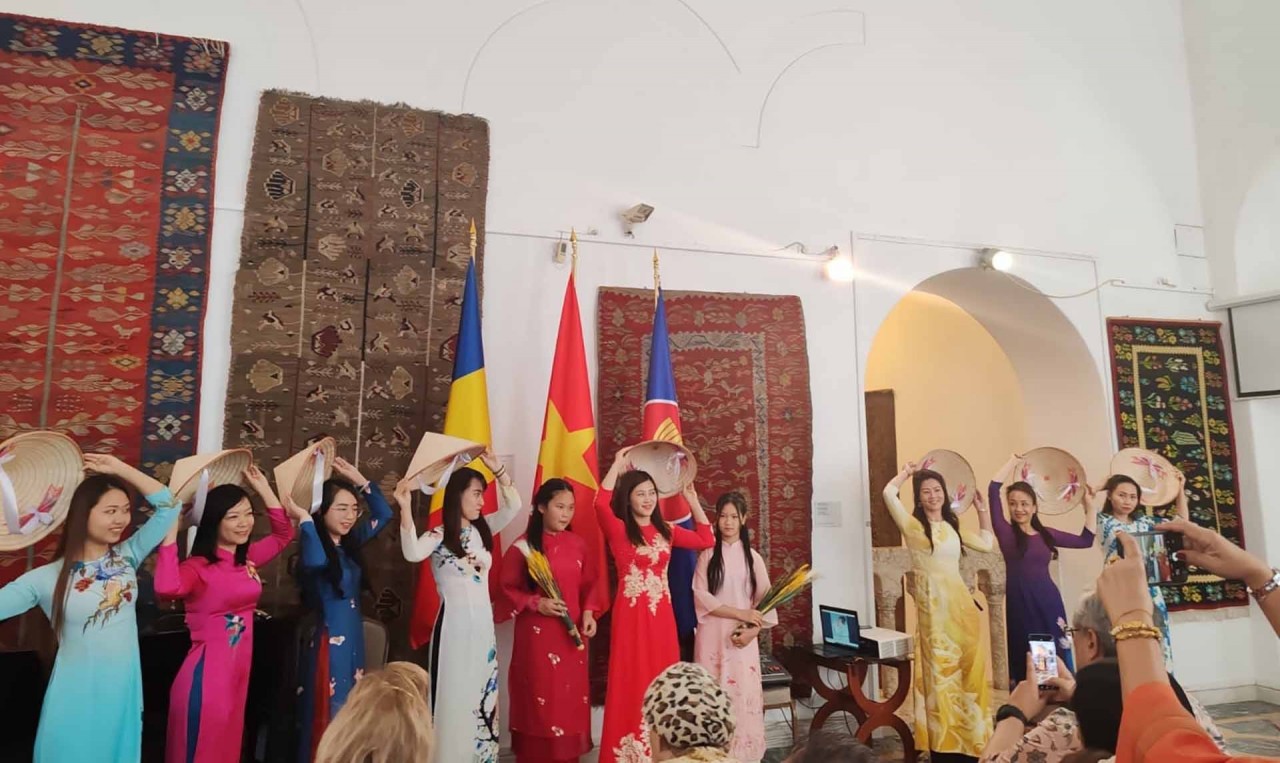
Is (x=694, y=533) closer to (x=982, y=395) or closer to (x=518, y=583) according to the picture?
(x=518, y=583)

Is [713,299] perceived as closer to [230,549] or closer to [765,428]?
[765,428]

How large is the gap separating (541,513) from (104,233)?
8.37ft

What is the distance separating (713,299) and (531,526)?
1.90 m

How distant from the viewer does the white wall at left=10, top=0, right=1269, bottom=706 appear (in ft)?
14.5

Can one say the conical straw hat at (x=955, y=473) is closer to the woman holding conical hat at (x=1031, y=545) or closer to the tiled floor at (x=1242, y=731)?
the woman holding conical hat at (x=1031, y=545)

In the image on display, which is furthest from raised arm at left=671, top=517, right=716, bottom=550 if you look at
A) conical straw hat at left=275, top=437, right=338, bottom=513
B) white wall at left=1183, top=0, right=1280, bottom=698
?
white wall at left=1183, top=0, right=1280, bottom=698

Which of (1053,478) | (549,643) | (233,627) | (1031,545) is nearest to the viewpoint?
(233,627)

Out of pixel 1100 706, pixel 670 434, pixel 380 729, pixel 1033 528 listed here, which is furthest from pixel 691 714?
pixel 1033 528

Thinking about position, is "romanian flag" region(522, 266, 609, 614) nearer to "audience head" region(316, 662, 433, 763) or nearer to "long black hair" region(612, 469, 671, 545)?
"long black hair" region(612, 469, 671, 545)

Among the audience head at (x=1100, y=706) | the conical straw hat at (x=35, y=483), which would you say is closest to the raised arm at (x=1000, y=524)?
the audience head at (x=1100, y=706)

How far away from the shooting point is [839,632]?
4.41 metres

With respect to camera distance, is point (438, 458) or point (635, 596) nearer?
point (438, 458)

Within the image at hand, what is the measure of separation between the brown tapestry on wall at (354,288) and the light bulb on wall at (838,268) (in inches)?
88.5

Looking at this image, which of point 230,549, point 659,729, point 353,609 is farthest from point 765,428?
point 659,729
